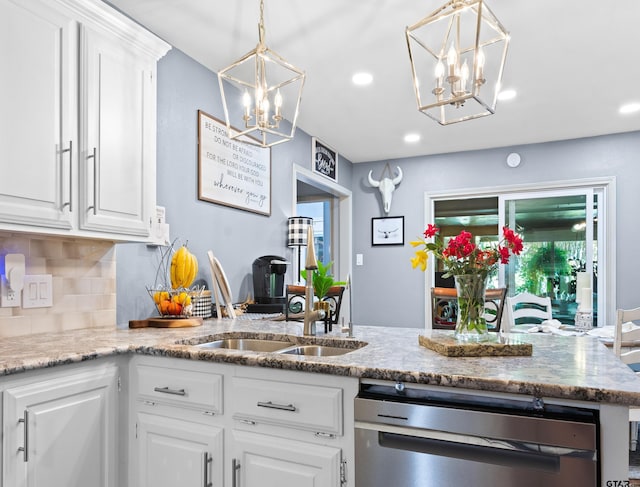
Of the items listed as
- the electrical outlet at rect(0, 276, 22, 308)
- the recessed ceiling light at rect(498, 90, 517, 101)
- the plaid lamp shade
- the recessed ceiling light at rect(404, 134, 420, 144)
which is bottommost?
the electrical outlet at rect(0, 276, 22, 308)

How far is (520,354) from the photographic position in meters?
1.47

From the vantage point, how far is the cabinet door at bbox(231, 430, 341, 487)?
52.9 inches

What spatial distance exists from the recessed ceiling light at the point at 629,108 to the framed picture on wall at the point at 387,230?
232 cm

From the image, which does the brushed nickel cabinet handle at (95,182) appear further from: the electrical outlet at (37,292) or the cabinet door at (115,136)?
the electrical outlet at (37,292)

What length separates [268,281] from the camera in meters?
3.21

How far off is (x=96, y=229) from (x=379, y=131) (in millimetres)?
3037

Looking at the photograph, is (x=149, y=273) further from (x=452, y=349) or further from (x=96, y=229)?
(x=452, y=349)

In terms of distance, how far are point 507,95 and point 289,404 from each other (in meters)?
3.02

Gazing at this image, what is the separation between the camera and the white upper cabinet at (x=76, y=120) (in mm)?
1581

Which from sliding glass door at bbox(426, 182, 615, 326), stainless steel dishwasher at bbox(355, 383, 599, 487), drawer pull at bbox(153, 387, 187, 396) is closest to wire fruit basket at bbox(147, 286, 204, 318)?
drawer pull at bbox(153, 387, 187, 396)

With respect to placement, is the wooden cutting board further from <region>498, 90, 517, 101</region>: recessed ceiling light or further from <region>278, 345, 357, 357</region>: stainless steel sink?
<region>498, 90, 517, 101</region>: recessed ceiling light

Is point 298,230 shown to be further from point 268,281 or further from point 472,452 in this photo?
point 472,452

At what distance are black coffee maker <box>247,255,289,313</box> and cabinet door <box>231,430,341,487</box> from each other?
163cm

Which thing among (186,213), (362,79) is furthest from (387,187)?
(186,213)
